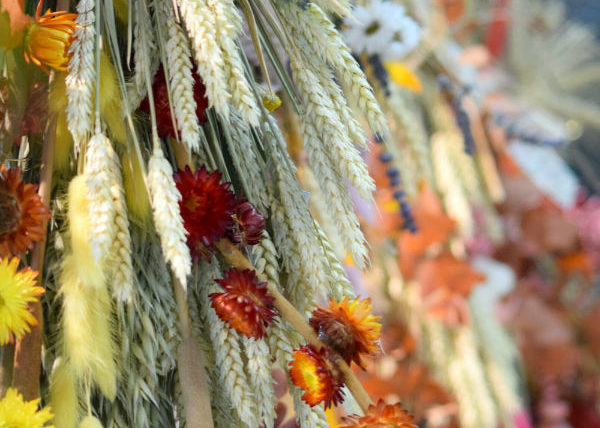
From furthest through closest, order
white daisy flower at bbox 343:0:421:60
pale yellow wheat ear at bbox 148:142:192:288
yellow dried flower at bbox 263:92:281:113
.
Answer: white daisy flower at bbox 343:0:421:60 < yellow dried flower at bbox 263:92:281:113 < pale yellow wheat ear at bbox 148:142:192:288

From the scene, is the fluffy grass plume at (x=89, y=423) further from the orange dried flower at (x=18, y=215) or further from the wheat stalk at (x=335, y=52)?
the wheat stalk at (x=335, y=52)

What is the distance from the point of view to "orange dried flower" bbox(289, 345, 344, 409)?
14.3 inches

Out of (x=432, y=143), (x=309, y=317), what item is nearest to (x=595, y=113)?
(x=432, y=143)

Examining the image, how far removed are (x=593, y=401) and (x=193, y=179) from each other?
1.47 meters

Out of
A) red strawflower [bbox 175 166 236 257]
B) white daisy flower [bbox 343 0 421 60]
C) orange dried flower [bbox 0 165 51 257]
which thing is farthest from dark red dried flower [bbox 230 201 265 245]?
white daisy flower [bbox 343 0 421 60]

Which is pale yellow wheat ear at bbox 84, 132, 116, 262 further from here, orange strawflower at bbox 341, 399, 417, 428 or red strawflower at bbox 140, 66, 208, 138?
orange strawflower at bbox 341, 399, 417, 428

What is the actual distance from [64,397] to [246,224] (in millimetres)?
149

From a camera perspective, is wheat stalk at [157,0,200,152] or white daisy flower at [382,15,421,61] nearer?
wheat stalk at [157,0,200,152]

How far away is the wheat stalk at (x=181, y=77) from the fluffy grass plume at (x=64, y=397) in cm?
16

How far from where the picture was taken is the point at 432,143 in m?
1.30

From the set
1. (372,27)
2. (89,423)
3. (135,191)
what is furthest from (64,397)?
(372,27)

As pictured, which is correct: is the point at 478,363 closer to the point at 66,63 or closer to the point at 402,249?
the point at 402,249

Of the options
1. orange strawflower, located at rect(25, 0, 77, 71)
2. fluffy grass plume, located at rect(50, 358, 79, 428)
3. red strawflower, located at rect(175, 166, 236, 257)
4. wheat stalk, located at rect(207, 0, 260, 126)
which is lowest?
fluffy grass plume, located at rect(50, 358, 79, 428)

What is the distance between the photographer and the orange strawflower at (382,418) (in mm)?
357
